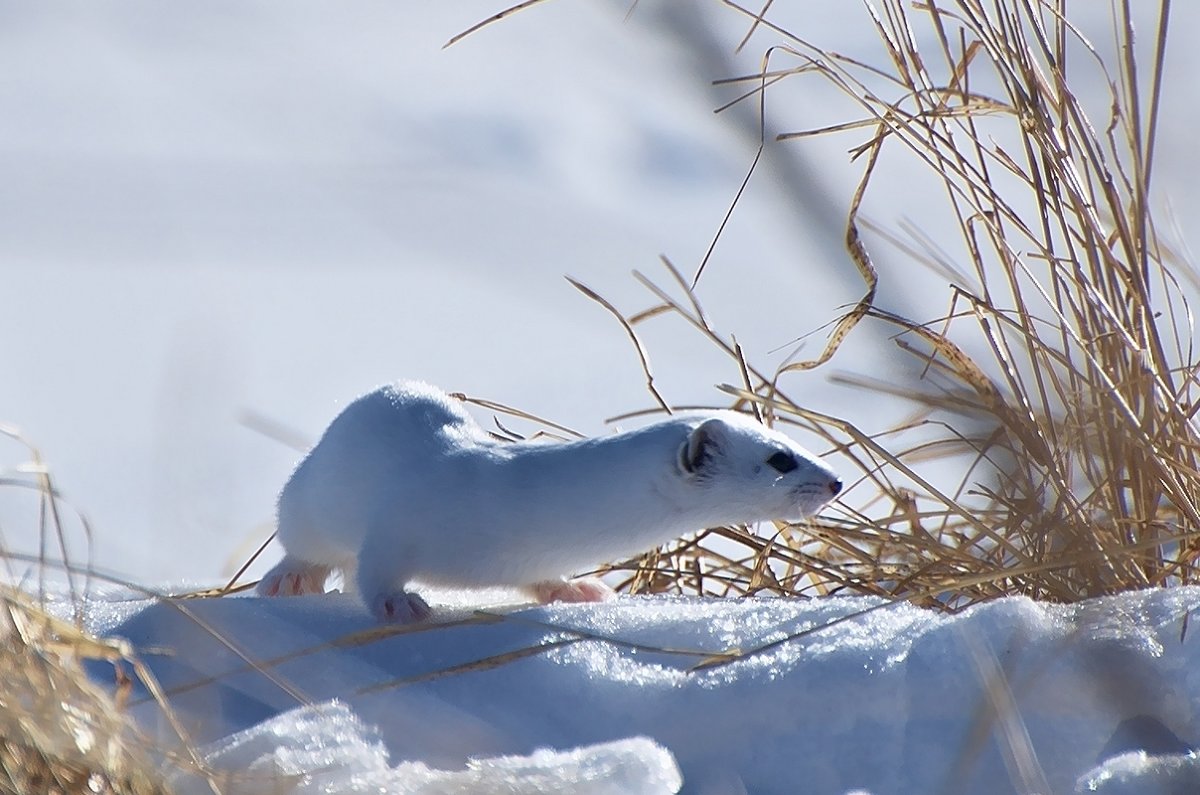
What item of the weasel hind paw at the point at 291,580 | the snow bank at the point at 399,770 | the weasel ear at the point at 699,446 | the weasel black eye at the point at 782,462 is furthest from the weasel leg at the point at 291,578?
the snow bank at the point at 399,770

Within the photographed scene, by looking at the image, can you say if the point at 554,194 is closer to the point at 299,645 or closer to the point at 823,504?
the point at 299,645

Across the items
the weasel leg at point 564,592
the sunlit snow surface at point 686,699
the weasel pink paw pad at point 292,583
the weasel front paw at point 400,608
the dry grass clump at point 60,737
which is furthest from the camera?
the weasel pink paw pad at point 292,583

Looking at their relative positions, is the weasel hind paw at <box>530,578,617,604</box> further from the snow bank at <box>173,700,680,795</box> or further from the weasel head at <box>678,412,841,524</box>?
the snow bank at <box>173,700,680,795</box>

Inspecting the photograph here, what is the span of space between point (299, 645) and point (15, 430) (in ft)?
1.68

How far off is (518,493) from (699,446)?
1.06 ft

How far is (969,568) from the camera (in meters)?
2.31

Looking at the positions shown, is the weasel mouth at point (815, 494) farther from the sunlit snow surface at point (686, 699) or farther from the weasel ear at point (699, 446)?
the sunlit snow surface at point (686, 699)

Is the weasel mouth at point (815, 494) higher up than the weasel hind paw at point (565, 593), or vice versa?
the weasel mouth at point (815, 494)

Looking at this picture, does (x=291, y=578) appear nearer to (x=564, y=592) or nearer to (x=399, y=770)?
(x=564, y=592)

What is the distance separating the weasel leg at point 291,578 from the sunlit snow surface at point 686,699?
0.48 metres

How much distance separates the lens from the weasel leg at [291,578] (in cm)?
258

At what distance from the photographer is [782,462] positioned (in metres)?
2.36

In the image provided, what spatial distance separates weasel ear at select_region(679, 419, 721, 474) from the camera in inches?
90.0

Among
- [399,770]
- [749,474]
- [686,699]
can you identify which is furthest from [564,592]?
[399,770]
